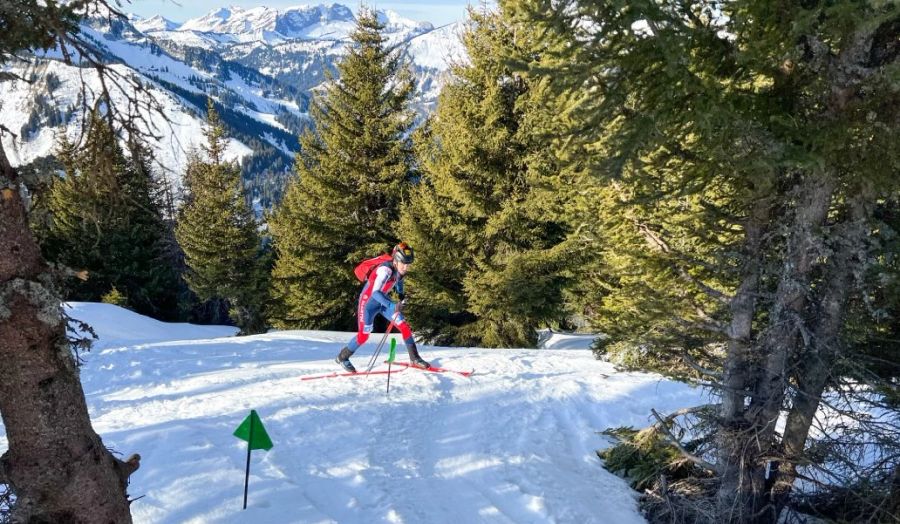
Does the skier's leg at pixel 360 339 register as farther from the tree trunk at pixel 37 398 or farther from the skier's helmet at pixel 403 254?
the tree trunk at pixel 37 398

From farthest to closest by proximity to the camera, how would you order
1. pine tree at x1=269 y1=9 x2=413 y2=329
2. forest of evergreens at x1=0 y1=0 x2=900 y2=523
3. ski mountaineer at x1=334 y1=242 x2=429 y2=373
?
pine tree at x1=269 y1=9 x2=413 y2=329
ski mountaineer at x1=334 y1=242 x2=429 y2=373
forest of evergreens at x1=0 y1=0 x2=900 y2=523

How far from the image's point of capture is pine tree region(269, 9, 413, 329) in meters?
21.1

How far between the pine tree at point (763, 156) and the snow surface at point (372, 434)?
76.5 inches

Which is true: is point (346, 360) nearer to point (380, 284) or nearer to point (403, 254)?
point (380, 284)

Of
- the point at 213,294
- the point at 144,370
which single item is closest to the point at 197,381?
the point at 144,370

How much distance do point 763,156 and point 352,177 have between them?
18.8m

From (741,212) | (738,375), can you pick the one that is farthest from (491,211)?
(738,375)

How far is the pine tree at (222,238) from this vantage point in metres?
26.6

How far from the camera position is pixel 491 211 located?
1627 centimetres

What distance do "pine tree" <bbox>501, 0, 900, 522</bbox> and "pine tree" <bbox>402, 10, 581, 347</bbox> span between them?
936 cm

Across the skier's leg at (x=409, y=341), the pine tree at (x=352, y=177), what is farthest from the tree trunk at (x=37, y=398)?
the pine tree at (x=352, y=177)

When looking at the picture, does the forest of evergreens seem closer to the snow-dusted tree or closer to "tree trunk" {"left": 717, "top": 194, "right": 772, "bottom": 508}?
"tree trunk" {"left": 717, "top": 194, "right": 772, "bottom": 508}

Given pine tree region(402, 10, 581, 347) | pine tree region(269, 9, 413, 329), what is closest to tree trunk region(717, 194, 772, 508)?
pine tree region(402, 10, 581, 347)

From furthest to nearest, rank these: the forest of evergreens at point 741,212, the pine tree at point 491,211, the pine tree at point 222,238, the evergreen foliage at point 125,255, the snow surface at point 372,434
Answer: the evergreen foliage at point 125,255 < the pine tree at point 222,238 < the pine tree at point 491,211 < the snow surface at point 372,434 < the forest of evergreens at point 741,212
